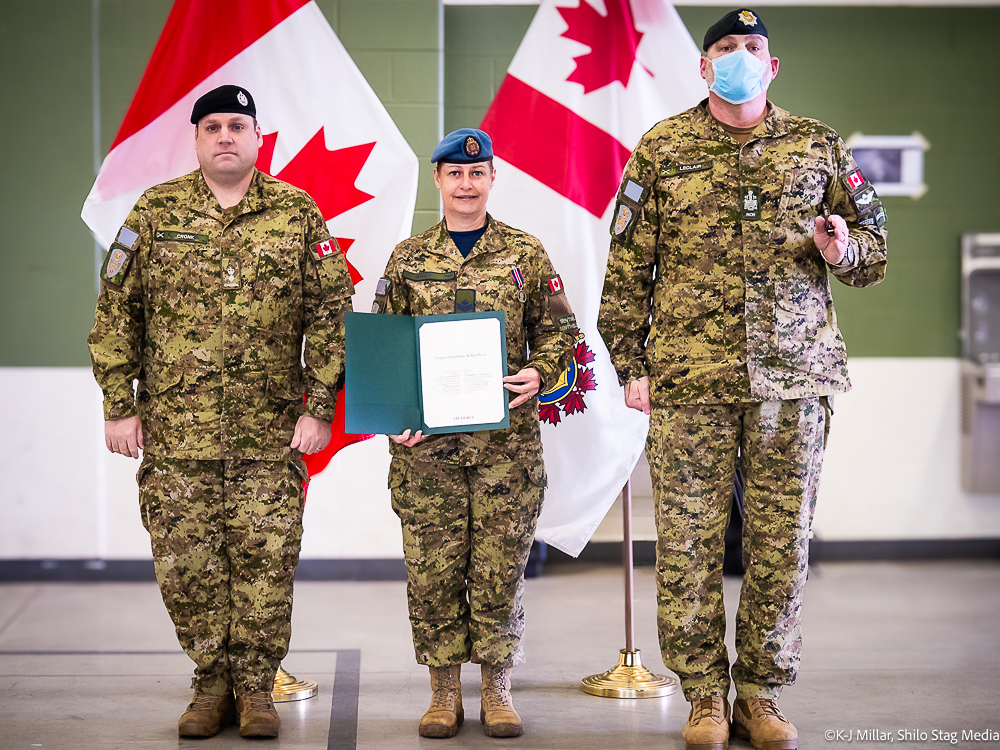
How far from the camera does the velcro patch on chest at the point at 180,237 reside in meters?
2.45

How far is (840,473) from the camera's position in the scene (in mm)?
4953

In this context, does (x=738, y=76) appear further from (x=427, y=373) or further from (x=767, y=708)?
(x=767, y=708)

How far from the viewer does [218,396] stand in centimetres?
244

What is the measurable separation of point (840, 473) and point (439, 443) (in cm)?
312

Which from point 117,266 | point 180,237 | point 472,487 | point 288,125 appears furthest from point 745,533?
point 288,125

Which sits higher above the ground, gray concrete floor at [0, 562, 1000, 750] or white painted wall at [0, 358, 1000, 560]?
white painted wall at [0, 358, 1000, 560]

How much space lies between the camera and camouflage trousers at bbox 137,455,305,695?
2.44 meters

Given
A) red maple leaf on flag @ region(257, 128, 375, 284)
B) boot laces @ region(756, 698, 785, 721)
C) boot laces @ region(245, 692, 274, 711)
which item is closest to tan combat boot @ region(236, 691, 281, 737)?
boot laces @ region(245, 692, 274, 711)

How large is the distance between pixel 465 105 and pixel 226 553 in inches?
112

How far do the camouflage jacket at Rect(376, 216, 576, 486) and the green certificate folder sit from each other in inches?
2.9

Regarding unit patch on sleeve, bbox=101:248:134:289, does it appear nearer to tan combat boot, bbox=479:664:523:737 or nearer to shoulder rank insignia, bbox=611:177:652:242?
shoulder rank insignia, bbox=611:177:652:242

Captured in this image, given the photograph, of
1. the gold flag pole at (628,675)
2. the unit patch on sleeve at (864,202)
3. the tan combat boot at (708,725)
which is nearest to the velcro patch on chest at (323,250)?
the gold flag pole at (628,675)

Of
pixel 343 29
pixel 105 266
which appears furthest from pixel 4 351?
pixel 105 266

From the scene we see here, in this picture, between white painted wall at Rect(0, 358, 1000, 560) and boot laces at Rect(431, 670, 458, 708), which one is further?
white painted wall at Rect(0, 358, 1000, 560)
